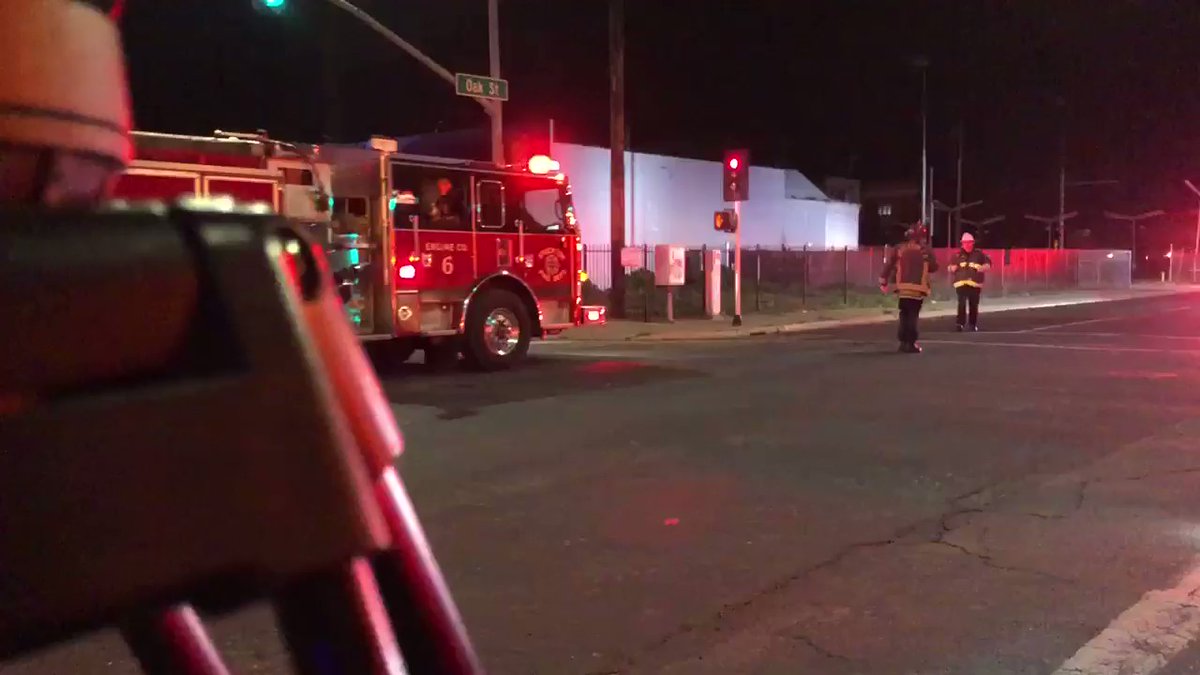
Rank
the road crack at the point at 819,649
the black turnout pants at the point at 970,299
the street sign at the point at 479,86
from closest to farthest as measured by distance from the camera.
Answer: the road crack at the point at 819,649
the street sign at the point at 479,86
the black turnout pants at the point at 970,299

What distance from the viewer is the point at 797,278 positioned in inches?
1330

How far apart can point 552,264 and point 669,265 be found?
28.6ft

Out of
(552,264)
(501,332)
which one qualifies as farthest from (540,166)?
(501,332)

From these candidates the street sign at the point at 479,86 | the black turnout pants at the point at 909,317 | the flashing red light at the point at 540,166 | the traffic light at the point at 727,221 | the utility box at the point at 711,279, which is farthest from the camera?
the utility box at the point at 711,279

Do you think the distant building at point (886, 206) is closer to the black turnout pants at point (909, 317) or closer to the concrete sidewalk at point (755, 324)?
the concrete sidewalk at point (755, 324)

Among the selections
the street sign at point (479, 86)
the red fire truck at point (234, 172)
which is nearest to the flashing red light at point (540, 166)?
the red fire truck at point (234, 172)

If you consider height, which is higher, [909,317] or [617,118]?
[617,118]

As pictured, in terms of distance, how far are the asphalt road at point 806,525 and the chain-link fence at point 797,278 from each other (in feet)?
40.8

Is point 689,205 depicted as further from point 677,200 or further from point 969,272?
point 969,272

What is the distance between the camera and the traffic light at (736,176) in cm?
2202

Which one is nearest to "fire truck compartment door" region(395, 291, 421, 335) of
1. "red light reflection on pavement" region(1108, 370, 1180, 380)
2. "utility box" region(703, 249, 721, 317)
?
"red light reflection on pavement" region(1108, 370, 1180, 380)

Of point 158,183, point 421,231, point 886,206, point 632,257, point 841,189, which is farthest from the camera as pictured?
point 886,206

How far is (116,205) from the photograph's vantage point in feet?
4.50

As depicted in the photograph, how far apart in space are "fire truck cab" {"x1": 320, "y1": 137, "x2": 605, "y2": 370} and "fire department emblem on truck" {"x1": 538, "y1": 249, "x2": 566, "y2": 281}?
0.01 metres
